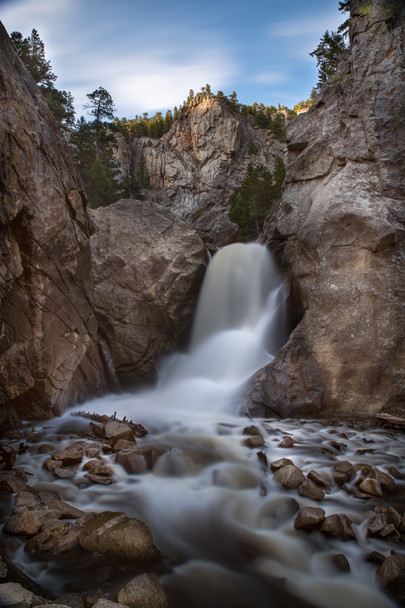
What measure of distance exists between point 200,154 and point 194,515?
58356 millimetres

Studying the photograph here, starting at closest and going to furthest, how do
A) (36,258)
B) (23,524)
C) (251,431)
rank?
(23,524) → (251,431) → (36,258)

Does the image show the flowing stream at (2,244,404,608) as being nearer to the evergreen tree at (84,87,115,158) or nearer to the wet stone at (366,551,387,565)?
the wet stone at (366,551,387,565)

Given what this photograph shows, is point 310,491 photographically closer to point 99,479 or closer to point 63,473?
point 99,479

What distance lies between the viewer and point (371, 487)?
4.86 metres

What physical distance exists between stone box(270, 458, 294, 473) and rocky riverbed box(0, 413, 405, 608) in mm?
25

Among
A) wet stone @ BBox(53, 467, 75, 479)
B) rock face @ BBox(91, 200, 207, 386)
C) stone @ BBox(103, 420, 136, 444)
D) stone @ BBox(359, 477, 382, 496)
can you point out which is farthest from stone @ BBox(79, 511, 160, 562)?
rock face @ BBox(91, 200, 207, 386)

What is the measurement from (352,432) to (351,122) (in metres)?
10.7

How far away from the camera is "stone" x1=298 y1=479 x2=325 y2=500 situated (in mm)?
4710

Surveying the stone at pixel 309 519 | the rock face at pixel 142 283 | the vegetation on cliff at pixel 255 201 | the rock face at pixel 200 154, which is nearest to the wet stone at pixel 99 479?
the stone at pixel 309 519

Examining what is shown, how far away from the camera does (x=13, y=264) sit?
21.9ft

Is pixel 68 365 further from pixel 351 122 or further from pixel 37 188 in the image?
pixel 351 122

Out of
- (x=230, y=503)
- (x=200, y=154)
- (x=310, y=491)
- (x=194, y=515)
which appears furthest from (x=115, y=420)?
(x=200, y=154)

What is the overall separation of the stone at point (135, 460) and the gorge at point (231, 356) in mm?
38

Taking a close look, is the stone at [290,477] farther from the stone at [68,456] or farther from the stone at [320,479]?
the stone at [68,456]
